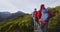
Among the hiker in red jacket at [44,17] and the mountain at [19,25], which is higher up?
the hiker in red jacket at [44,17]

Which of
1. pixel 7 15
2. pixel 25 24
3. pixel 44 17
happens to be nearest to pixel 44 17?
pixel 44 17

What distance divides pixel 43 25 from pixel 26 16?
7.06 feet

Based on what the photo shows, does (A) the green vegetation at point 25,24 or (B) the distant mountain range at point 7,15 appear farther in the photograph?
(B) the distant mountain range at point 7,15

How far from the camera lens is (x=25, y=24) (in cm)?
670

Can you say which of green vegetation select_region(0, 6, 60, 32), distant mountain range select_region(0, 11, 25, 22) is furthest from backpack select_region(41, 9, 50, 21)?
distant mountain range select_region(0, 11, 25, 22)

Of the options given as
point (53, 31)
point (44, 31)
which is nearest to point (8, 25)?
point (53, 31)

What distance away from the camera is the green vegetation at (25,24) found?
6.52m

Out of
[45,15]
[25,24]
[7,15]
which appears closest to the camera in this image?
[45,15]

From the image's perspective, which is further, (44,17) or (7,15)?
(7,15)

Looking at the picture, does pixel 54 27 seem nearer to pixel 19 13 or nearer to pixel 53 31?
pixel 53 31

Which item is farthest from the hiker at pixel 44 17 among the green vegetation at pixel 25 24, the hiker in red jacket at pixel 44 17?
the green vegetation at pixel 25 24

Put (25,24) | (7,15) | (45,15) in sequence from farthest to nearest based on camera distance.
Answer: (7,15) < (25,24) < (45,15)

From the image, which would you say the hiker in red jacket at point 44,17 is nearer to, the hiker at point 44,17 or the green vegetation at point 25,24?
the hiker at point 44,17

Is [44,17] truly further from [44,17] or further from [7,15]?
[7,15]
